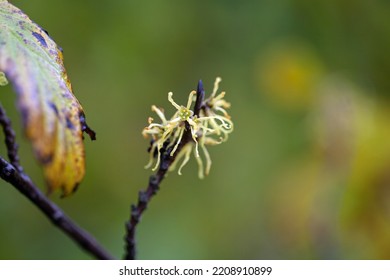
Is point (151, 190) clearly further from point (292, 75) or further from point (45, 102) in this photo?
point (292, 75)

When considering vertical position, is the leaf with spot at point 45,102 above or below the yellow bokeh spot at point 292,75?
below

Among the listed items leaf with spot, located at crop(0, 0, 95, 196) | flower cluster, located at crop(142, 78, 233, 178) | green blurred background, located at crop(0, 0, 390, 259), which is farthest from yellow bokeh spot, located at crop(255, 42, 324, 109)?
leaf with spot, located at crop(0, 0, 95, 196)

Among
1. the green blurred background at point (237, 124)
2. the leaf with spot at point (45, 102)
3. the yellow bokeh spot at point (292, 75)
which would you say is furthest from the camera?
the yellow bokeh spot at point (292, 75)

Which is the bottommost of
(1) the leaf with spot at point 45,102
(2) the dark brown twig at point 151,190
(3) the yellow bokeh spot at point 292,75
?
(2) the dark brown twig at point 151,190

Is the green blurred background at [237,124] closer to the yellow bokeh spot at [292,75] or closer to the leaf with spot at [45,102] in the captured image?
the yellow bokeh spot at [292,75]

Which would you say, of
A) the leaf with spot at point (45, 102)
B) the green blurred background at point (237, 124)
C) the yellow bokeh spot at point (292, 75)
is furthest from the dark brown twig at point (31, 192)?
the yellow bokeh spot at point (292, 75)

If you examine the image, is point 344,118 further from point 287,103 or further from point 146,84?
point 146,84

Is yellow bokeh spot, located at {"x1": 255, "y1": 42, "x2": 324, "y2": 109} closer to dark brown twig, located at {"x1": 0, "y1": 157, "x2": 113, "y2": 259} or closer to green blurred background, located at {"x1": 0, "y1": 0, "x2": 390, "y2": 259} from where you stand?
green blurred background, located at {"x1": 0, "y1": 0, "x2": 390, "y2": 259}
